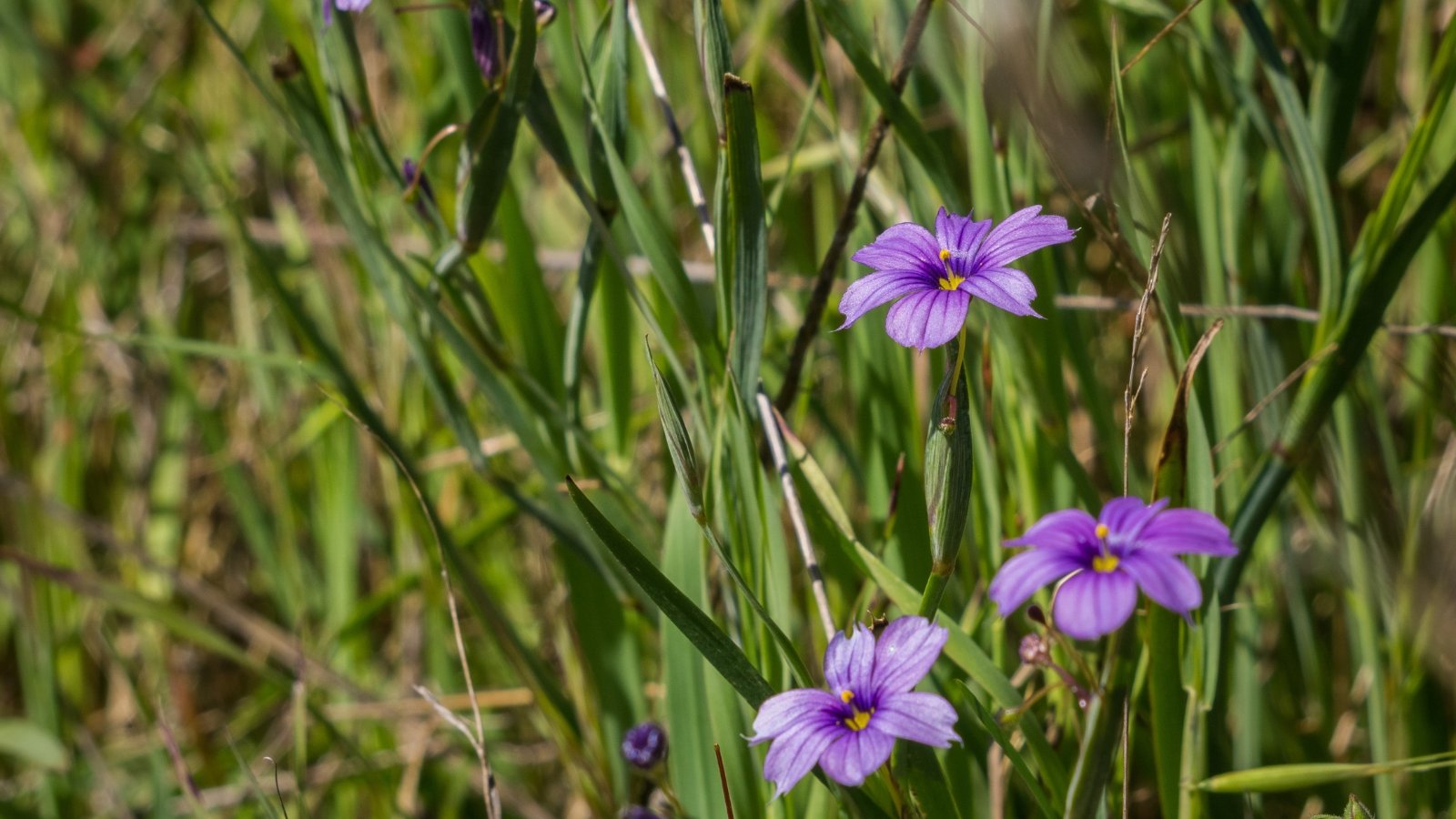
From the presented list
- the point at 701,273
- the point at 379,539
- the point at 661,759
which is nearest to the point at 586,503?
the point at 661,759

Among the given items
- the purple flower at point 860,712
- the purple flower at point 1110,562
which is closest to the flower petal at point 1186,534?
the purple flower at point 1110,562

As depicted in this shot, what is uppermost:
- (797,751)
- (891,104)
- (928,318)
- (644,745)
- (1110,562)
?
(891,104)

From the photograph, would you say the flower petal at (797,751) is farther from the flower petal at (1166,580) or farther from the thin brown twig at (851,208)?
the thin brown twig at (851,208)

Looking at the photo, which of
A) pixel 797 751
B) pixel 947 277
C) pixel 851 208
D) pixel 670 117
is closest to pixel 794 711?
pixel 797 751

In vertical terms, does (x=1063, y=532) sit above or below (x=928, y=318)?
below

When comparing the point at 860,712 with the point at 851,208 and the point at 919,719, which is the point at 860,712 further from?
the point at 851,208

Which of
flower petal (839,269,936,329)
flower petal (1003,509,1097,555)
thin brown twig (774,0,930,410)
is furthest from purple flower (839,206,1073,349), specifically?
thin brown twig (774,0,930,410)

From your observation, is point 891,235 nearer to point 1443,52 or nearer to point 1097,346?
point 1443,52
